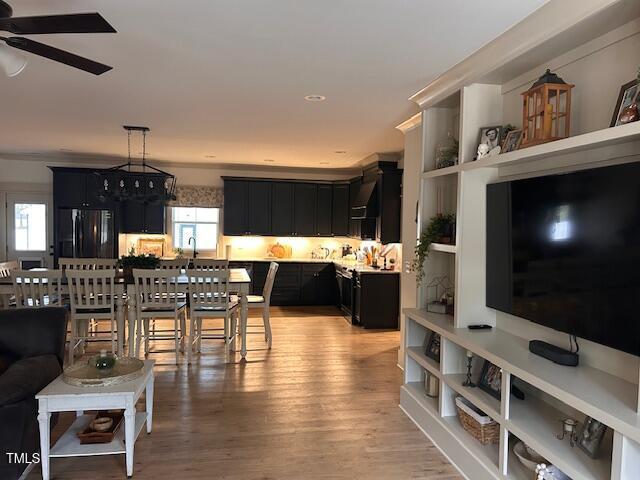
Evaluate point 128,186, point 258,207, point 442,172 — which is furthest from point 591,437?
point 258,207

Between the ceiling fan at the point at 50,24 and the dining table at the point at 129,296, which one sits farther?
the dining table at the point at 129,296

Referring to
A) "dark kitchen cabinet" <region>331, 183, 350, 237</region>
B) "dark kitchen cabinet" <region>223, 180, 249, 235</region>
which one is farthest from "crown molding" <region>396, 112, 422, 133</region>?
"dark kitchen cabinet" <region>223, 180, 249, 235</region>

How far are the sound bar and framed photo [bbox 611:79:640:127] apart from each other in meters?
1.14

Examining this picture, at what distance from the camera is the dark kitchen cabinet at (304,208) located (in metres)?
8.54

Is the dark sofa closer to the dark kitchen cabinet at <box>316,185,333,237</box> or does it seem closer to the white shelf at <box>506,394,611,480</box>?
the white shelf at <box>506,394,611,480</box>

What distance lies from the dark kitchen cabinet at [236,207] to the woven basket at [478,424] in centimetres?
605

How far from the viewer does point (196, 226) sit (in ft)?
27.7

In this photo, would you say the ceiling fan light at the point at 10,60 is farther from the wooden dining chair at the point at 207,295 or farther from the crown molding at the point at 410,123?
the crown molding at the point at 410,123

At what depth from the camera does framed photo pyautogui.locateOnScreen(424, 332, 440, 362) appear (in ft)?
11.2

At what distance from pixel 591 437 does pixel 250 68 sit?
9.58ft

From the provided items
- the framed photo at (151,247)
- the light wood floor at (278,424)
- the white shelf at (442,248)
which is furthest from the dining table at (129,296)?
the framed photo at (151,247)

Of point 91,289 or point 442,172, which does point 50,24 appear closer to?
point 442,172

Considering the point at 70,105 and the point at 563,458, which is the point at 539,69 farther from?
the point at 70,105

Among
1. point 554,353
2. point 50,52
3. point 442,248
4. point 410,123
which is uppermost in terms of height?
point 410,123
